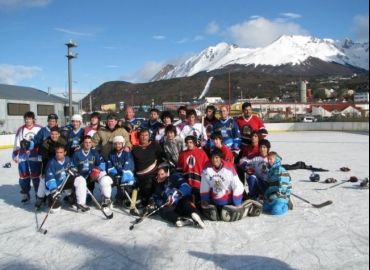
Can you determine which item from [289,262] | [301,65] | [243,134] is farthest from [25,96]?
[301,65]

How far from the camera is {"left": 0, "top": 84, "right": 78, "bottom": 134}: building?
22453 mm

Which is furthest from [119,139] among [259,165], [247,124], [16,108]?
[16,108]

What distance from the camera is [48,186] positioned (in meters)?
4.56

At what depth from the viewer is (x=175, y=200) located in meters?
4.24

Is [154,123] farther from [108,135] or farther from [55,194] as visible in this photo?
[55,194]

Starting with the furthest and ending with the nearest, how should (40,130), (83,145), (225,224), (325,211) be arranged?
1. (40,130)
2. (83,145)
3. (325,211)
4. (225,224)

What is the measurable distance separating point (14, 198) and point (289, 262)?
180 inches

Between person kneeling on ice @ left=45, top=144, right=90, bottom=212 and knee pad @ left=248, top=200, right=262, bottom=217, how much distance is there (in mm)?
2215

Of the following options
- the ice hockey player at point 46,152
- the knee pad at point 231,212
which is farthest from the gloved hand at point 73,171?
the knee pad at point 231,212

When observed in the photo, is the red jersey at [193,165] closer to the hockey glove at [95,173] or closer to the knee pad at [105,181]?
the knee pad at [105,181]

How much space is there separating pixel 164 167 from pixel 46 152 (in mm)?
1752

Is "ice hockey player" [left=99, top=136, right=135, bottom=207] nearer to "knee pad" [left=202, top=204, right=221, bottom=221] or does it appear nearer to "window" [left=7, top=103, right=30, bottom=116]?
"knee pad" [left=202, top=204, right=221, bottom=221]

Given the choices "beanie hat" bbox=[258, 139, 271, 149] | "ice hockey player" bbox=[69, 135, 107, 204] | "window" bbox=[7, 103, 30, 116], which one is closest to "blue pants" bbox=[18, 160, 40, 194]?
"ice hockey player" bbox=[69, 135, 107, 204]

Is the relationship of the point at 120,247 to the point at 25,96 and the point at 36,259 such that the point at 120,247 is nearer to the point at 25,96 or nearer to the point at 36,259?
the point at 36,259
